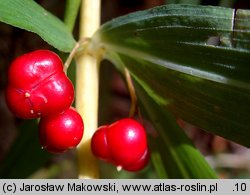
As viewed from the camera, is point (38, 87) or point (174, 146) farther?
point (174, 146)

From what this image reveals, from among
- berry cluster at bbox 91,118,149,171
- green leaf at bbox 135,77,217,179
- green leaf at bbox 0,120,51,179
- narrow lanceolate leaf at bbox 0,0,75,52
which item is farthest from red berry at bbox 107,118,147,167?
green leaf at bbox 0,120,51,179

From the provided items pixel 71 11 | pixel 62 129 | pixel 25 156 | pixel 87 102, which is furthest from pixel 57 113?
pixel 25 156

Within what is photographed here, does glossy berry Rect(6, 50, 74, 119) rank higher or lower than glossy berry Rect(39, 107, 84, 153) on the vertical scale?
higher

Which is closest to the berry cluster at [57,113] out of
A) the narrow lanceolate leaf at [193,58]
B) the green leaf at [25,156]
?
the narrow lanceolate leaf at [193,58]

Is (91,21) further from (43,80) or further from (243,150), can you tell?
(243,150)

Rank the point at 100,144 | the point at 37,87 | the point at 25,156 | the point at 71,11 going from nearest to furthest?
the point at 37,87 → the point at 100,144 → the point at 71,11 → the point at 25,156

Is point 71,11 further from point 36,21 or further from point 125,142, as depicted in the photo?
point 125,142

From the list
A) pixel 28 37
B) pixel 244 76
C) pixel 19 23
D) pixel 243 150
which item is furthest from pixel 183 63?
pixel 243 150

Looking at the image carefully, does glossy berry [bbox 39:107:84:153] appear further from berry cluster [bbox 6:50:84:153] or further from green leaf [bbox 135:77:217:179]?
green leaf [bbox 135:77:217:179]
